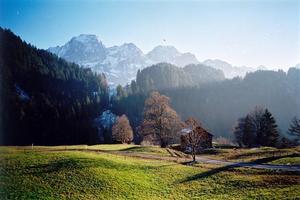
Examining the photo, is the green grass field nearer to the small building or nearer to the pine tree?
the small building

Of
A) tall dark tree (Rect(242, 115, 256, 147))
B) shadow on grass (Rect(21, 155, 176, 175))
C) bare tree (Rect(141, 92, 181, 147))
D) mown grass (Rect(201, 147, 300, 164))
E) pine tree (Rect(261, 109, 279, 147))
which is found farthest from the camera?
tall dark tree (Rect(242, 115, 256, 147))

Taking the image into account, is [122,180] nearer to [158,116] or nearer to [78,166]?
[78,166]

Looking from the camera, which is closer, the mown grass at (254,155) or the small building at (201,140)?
the mown grass at (254,155)

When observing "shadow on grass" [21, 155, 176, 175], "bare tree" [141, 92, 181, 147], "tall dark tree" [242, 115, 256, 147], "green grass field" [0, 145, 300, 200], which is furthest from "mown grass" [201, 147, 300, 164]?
"tall dark tree" [242, 115, 256, 147]

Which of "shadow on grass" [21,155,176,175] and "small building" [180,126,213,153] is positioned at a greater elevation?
"small building" [180,126,213,153]

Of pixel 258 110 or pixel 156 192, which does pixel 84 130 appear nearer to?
pixel 258 110

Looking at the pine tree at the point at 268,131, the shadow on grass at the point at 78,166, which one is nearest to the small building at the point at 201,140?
the pine tree at the point at 268,131

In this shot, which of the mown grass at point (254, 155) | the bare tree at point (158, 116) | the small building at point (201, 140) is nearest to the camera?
the mown grass at point (254, 155)

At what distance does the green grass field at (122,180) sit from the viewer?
35688mm

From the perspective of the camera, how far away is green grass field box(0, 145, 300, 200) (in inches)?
1405

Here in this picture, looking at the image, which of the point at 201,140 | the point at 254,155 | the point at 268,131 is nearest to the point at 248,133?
the point at 268,131

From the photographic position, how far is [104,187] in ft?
124

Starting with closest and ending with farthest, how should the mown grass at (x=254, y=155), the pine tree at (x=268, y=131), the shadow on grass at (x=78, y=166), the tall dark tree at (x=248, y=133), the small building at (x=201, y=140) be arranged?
the shadow on grass at (x=78, y=166), the mown grass at (x=254, y=155), the small building at (x=201, y=140), the pine tree at (x=268, y=131), the tall dark tree at (x=248, y=133)

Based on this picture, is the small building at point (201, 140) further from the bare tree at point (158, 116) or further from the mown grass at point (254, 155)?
the mown grass at point (254, 155)
